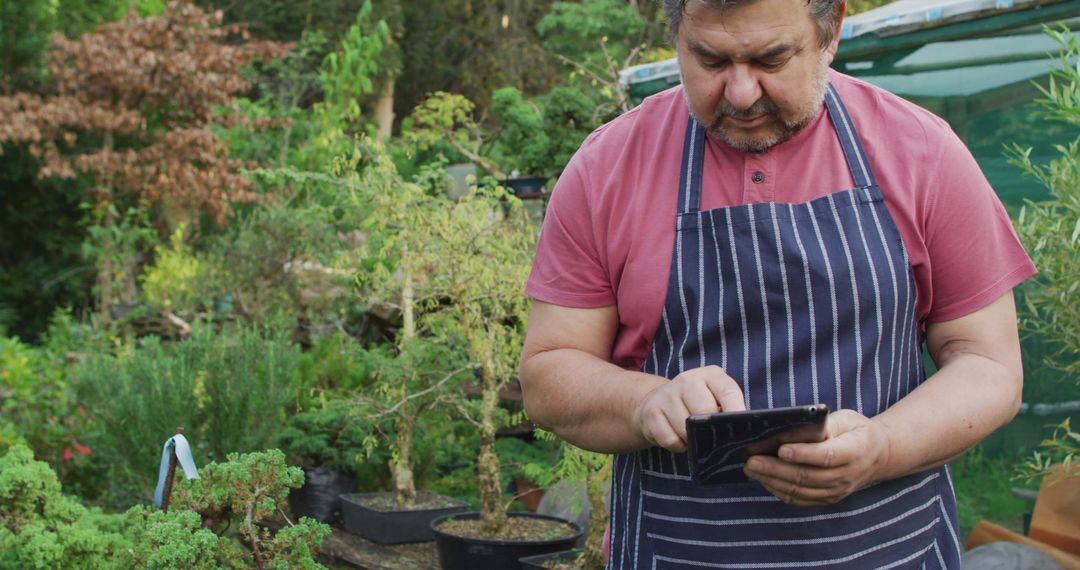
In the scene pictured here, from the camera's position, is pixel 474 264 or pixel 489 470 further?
pixel 489 470

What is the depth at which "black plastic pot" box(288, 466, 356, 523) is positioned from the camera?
17.4 feet

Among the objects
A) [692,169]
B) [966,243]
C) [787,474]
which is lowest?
[787,474]

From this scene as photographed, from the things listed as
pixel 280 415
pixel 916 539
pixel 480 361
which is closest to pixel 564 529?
pixel 480 361

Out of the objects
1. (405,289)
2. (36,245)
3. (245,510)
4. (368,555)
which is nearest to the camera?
(245,510)

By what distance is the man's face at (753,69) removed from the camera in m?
1.53

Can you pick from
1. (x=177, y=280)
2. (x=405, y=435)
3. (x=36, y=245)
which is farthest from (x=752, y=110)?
(x=36, y=245)

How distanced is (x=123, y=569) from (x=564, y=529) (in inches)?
78.4

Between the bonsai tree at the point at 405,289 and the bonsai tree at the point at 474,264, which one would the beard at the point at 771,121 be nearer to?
the bonsai tree at the point at 474,264

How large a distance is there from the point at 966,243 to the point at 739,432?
0.44 metres

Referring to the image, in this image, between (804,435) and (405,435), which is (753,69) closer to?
(804,435)

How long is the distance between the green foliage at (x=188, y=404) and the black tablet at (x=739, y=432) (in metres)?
3.75

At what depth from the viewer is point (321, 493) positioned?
5332 millimetres

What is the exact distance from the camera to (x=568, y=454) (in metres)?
3.66

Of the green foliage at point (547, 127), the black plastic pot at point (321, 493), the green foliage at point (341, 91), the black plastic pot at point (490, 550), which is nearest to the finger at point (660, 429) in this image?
the black plastic pot at point (490, 550)
